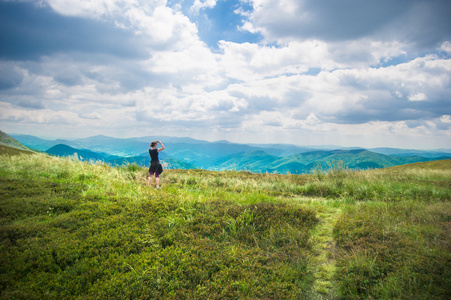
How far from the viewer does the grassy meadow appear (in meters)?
3.80

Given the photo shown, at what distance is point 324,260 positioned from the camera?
5098 millimetres

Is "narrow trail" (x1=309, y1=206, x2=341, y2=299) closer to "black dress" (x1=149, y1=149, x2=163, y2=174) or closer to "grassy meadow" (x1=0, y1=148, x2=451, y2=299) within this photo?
"grassy meadow" (x1=0, y1=148, x2=451, y2=299)

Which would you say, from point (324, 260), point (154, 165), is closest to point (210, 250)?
point (324, 260)

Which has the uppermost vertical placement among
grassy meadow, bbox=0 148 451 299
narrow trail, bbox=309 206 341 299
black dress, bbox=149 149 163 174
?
black dress, bbox=149 149 163 174

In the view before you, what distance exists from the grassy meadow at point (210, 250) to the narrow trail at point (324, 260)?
0.07ft

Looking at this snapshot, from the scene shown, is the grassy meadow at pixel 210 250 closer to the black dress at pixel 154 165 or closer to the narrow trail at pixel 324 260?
the narrow trail at pixel 324 260

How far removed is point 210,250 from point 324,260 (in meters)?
2.77

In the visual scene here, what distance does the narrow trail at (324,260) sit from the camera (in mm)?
4039

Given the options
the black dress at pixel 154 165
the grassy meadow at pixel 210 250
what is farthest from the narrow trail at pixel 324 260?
the black dress at pixel 154 165

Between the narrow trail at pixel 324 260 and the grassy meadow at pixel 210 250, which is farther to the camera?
the narrow trail at pixel 324 260

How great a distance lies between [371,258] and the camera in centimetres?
448

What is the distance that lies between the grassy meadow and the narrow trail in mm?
22

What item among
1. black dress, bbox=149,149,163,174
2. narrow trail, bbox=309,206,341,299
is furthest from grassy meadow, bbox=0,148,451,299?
black dress, bbox=149,149,163,174

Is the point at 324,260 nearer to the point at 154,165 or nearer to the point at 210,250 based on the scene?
the point at 210,250
